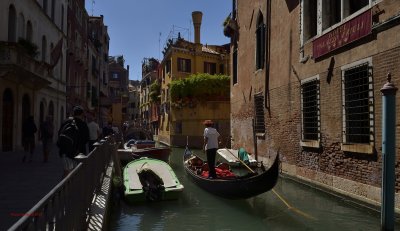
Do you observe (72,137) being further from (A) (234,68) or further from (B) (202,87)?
(B) (202,87)

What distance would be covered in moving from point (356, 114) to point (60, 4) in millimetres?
17359

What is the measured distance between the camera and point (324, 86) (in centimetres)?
963

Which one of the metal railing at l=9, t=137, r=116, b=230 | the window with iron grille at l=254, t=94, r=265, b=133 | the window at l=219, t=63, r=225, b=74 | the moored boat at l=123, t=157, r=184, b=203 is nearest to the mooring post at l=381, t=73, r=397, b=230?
the metal railing at l=9, t=137, r=116, b=230

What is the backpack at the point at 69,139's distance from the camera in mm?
6288

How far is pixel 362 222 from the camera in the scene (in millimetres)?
6891

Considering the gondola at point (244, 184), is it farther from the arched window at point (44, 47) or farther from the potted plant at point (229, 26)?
the arched window at point (44, 47)

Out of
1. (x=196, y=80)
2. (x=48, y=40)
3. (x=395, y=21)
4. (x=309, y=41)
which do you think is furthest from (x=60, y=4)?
(x=395, y=21)

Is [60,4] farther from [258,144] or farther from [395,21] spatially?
[395,21]

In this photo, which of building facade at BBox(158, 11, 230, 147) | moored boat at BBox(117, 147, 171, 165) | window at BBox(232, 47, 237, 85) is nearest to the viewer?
moored boat at BBox(117, 147, 171, 165)

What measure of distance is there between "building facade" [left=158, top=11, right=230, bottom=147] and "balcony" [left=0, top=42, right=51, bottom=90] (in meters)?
13.4

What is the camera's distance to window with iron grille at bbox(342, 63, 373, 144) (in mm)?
7938

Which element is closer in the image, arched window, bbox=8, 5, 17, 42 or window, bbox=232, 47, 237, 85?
arched window, bbox=8, 5, 17, 42

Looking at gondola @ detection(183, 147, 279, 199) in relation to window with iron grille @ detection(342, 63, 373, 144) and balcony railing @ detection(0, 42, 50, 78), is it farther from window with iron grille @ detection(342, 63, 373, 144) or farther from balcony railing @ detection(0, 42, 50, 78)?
balcony railing @ detection(0, 42, 50, 78)

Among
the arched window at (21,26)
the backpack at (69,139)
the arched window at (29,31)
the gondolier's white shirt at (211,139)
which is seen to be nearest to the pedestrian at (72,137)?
the backpack at (69,139)
